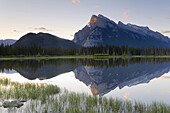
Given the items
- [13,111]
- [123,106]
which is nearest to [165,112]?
[123,106]

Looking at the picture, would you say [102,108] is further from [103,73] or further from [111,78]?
[103,73]

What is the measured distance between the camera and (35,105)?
16281 mm

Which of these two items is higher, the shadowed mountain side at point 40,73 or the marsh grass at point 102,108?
the marsh grass at point 102,108

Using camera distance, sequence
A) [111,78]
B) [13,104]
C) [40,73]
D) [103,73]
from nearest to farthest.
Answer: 1. [13,104]
2. [111,78]
3. [40,73]
4. [103,73]

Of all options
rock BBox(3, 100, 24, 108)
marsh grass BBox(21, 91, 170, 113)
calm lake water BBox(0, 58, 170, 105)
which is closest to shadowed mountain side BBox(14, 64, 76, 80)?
calm lake water BBox(0, 58, 170, 105)

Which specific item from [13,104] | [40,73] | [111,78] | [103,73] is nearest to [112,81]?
[111,78]

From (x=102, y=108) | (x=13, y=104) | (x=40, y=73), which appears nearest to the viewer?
(x=102, y=108)

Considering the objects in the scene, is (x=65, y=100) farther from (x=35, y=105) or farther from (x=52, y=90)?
(x=52, y=90)

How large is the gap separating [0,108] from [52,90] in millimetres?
8409

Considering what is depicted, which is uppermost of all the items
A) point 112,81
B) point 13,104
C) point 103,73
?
point 13,104

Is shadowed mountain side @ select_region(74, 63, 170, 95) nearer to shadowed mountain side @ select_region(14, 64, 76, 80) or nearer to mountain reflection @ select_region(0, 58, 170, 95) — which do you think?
mountain reflection @ select_region(0, 58, 170, 95)

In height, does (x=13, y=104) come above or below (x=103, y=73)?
above

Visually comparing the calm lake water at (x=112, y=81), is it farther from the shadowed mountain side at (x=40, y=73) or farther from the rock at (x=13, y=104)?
the rock at (x=13, y=104)

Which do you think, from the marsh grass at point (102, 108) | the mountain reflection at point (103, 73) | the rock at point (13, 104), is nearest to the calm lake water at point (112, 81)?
the mountain reflection at point (103, 73)
